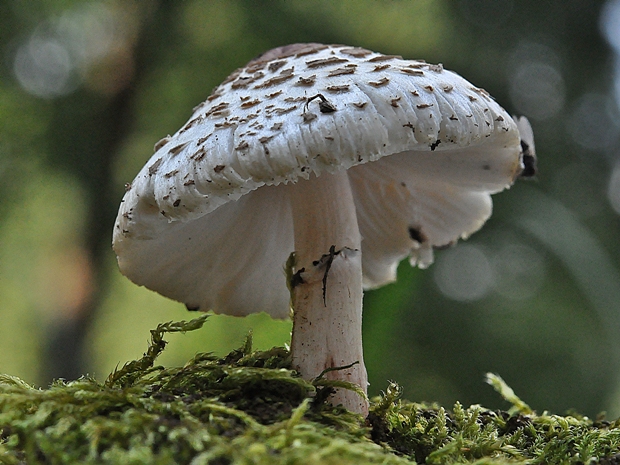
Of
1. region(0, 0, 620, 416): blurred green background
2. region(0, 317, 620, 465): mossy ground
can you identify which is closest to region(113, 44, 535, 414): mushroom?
region(0, 317, 620, 465): mossy ground

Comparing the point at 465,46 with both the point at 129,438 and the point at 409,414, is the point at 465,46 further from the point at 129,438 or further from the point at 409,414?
the point at 129,438

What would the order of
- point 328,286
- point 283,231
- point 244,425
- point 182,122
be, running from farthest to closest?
point 182,122, point 283,231, point 328,286, point 244,425

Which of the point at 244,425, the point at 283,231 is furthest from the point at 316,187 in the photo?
the point at 244,425

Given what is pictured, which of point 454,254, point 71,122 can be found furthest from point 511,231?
point 71,122

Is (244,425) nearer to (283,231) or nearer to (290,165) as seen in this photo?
(290,165)

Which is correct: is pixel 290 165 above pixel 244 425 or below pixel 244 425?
above

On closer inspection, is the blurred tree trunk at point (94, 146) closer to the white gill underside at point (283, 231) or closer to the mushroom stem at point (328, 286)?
the white gill underside at point (283, 231)
